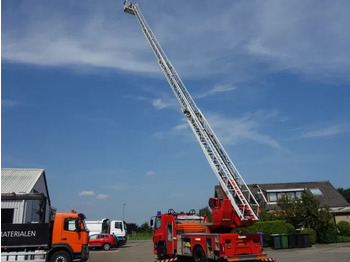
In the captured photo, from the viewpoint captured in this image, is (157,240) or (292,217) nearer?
(157,240)

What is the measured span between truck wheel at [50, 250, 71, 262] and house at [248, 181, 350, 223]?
25799 mm

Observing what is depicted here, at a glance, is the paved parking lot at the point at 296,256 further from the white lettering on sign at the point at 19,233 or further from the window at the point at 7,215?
the window at the point at 7,215

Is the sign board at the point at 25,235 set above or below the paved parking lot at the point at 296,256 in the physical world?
→ above

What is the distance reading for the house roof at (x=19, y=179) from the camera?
92.9 ft

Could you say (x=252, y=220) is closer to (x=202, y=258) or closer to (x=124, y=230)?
(x=202, y=258)

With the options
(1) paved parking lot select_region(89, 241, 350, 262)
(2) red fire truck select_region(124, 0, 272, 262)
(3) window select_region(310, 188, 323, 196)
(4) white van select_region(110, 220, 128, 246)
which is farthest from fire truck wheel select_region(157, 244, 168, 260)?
(3) window select_region(310, 188, 323, 196)

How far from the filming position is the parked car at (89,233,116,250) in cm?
2822

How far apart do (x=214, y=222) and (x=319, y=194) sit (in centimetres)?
3604

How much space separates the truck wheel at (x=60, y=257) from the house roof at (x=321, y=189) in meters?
32.3

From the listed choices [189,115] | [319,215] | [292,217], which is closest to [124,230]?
[292,217]

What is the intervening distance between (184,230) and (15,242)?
7331mm

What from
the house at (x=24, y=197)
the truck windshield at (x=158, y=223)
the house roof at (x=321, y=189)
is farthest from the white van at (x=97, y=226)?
the house roof at (x=321, y=189)

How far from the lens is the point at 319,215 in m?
27.8

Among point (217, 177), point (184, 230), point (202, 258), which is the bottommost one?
point (202, 258)
